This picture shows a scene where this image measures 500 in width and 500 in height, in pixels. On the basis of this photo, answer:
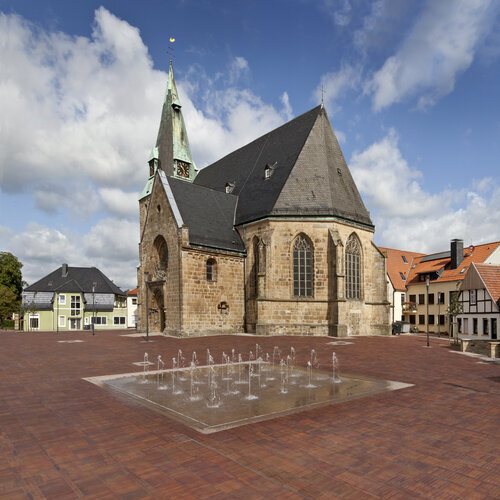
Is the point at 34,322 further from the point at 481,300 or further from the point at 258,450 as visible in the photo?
the point at 258,450

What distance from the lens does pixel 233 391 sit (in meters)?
8.69

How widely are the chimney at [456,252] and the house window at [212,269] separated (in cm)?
2978

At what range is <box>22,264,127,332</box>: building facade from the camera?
55.8m

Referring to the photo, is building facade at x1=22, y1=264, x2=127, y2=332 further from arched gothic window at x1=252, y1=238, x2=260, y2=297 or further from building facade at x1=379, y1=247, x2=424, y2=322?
building facade at x1=379, y1=247, x2=424, y2=322

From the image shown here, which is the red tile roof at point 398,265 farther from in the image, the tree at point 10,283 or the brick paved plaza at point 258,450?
the tree at point 10,283

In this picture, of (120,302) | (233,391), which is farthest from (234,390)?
(120,302)

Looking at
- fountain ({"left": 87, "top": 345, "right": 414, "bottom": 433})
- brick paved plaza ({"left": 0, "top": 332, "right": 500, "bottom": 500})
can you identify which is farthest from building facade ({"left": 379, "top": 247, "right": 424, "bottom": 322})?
brick paved plaza ({"left": 0, "top": 332, "right": 500, "bottom": 500})

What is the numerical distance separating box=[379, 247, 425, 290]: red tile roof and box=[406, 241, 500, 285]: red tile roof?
49.3 inches

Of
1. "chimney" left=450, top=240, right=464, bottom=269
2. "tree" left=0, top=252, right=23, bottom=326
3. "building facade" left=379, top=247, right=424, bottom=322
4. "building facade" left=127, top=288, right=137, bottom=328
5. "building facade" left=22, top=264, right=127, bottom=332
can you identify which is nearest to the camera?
"chimney" left=450, top=240, right=464, bottom=269

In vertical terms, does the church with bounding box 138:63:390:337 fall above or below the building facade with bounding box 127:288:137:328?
above

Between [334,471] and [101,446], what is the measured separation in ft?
10.7

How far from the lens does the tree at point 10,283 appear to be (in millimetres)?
49719

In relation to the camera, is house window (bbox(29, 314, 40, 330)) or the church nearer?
the church

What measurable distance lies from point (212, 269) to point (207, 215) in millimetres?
4601
